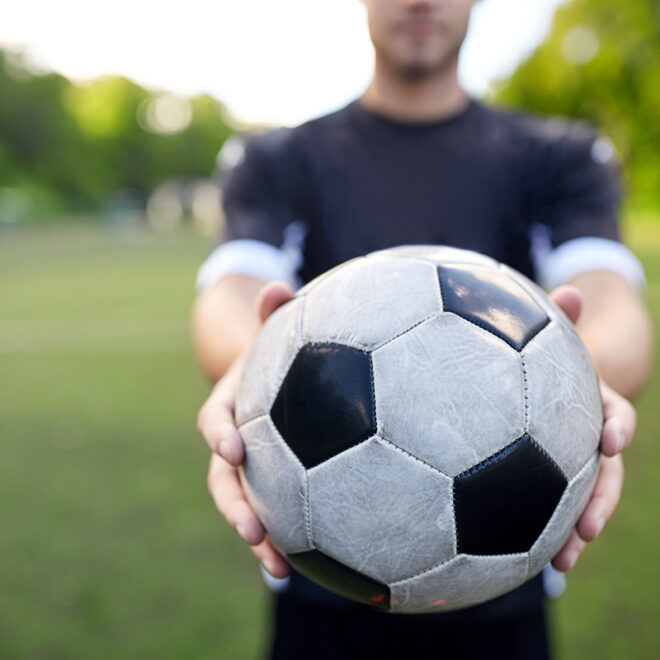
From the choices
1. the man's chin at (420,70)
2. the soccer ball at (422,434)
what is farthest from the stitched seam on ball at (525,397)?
the man's chin at (420,70)

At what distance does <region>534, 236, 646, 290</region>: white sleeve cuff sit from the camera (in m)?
1.78

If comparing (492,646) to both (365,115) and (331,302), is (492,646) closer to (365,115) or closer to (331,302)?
(331,302)

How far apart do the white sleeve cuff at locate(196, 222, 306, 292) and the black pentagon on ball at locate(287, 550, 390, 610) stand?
2.66 ft

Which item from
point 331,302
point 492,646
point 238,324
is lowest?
point 492,646

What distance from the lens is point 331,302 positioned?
1.21 metres

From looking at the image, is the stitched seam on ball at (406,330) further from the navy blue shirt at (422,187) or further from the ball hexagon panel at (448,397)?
the navy blue shirt at (422,187)

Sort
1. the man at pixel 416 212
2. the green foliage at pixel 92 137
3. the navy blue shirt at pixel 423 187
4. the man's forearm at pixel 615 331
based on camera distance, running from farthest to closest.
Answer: the green foliage at pixel 92 137
the navy blue shirt at pixel 423 187
the man at pixel 416 212
the man's forearm at pixel 615 331

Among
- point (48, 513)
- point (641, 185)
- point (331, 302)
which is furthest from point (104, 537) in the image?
point (641, 185)

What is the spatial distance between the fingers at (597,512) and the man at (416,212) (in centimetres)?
37

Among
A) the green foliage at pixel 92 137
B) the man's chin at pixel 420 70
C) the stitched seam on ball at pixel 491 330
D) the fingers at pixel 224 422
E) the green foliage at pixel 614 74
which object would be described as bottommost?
the green foliage at pixel 92 137

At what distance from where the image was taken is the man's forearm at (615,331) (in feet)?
4.99

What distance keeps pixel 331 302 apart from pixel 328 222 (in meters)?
0.69

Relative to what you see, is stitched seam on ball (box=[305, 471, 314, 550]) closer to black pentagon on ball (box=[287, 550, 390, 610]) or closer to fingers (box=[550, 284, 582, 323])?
black pentagon on ball (box=[287, 550, 390, 610])

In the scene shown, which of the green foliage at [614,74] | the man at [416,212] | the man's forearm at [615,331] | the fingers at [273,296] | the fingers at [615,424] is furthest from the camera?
the green foliage at [614,74]
